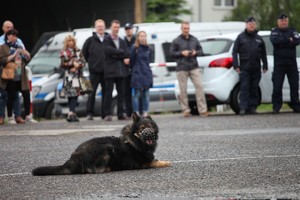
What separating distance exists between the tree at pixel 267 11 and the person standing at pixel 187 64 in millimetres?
18829

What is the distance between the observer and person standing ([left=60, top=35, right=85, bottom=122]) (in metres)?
21.2

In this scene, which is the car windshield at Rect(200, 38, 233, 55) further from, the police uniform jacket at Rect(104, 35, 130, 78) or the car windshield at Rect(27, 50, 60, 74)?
the car windshield at Rect(27, 50, 60, 74)

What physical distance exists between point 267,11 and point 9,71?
24.0m

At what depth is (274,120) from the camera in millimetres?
19906

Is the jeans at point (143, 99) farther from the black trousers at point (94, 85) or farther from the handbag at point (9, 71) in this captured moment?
the handbag at point (9, 71)

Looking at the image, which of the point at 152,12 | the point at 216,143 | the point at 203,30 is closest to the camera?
the point at 216,143

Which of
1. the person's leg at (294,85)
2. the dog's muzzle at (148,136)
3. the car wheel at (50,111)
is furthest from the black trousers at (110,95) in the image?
the dog's muzzle at (148,136)

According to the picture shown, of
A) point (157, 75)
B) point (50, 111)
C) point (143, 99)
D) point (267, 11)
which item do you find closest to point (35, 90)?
point (50, 111)

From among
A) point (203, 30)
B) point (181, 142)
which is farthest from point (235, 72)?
point (181, 142)

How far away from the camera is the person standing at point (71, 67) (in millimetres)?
21234

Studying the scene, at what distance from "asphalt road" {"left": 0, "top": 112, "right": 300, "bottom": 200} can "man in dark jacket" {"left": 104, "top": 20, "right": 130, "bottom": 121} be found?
76.0 inches

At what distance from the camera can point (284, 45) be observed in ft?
71.5

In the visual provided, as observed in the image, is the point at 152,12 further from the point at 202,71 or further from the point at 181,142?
the point at 181,142

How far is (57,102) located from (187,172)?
14237mm
